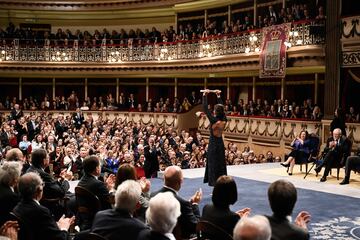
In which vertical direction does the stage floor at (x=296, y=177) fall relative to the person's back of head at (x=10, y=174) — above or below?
below

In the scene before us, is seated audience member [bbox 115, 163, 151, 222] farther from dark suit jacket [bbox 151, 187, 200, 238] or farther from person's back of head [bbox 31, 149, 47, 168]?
person's back of head [bbox 31, 149, 47, 168]

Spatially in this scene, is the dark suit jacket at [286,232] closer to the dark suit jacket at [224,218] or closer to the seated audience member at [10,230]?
the dark suit jacket at [224,218]

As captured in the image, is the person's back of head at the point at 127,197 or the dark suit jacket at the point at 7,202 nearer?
the person's back of head at the point at 127,197

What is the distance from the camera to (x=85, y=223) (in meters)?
5.19

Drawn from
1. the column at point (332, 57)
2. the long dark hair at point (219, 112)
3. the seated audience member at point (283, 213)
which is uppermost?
the column at point (332, 57)

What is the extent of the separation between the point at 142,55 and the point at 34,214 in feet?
65.4

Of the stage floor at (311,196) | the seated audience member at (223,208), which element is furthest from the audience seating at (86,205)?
the stage floor at (311,196)

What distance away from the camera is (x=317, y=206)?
26.3 feet

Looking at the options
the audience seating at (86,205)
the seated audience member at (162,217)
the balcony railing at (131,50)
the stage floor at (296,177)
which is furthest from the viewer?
the balcony railing at (131,50)

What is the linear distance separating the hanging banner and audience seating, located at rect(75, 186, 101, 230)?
11688 mm

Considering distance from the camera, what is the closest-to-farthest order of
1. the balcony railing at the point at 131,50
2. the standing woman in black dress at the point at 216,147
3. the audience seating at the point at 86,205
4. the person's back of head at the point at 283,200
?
1. the person's back of head at the point at 283,200
2. the audience seating at the point at 86,205
3. the standing woman in black dress at the point at 216,147
4. the balcony railing at the point at 131,50

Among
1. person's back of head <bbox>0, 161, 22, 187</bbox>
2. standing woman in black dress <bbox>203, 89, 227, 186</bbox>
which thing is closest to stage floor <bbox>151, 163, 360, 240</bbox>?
standing woman in black dress <bbox>203, 89, 227, 186</bbox>

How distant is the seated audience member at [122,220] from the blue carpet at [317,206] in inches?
134

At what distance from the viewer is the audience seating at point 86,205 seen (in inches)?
197
